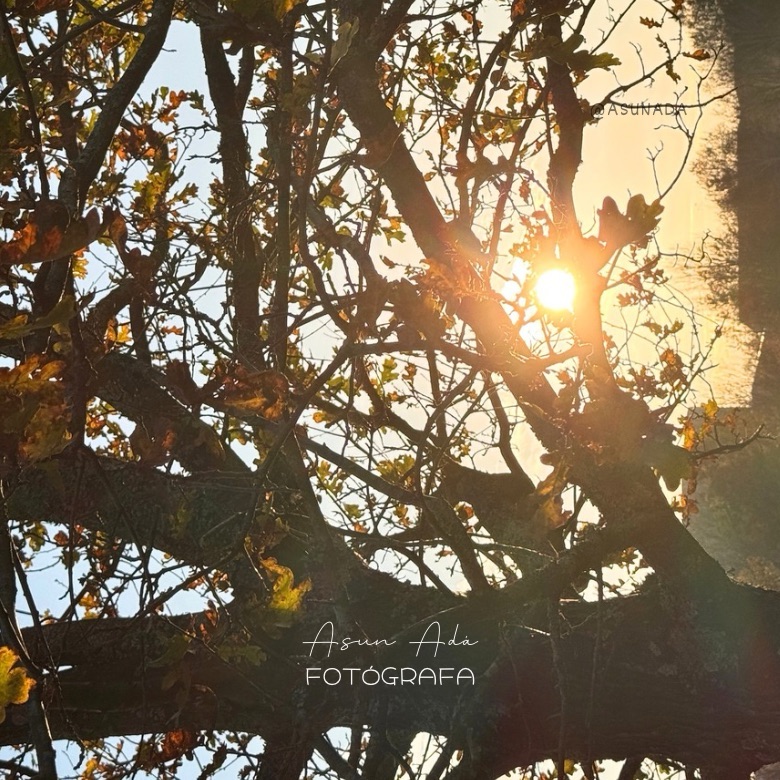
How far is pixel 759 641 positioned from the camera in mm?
2184

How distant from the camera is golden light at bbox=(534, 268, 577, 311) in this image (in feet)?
4.25

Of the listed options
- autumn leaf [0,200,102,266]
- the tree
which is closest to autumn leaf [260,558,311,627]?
the tree

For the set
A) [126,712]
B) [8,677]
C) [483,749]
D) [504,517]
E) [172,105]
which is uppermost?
[172,105]

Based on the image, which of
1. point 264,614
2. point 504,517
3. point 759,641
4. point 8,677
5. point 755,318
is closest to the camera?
point 8,677

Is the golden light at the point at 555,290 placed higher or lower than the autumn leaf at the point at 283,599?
higher

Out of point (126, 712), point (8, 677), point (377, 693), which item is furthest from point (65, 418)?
point (126, 712)

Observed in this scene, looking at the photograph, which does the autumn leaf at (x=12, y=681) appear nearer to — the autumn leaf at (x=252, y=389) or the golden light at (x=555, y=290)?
the autumn leaf at (x=252, y=389)

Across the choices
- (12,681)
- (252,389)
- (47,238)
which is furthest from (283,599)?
(47,238)

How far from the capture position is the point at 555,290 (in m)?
1.41

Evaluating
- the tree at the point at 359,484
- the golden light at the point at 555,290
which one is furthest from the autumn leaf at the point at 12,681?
the golden light at the point at 555,290

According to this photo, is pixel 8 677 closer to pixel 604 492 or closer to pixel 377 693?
pixel 377 693

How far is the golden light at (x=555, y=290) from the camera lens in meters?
1.30

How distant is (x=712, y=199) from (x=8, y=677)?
1495 cm

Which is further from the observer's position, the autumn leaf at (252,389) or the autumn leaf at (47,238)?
the autumn leaf at (252,389)
